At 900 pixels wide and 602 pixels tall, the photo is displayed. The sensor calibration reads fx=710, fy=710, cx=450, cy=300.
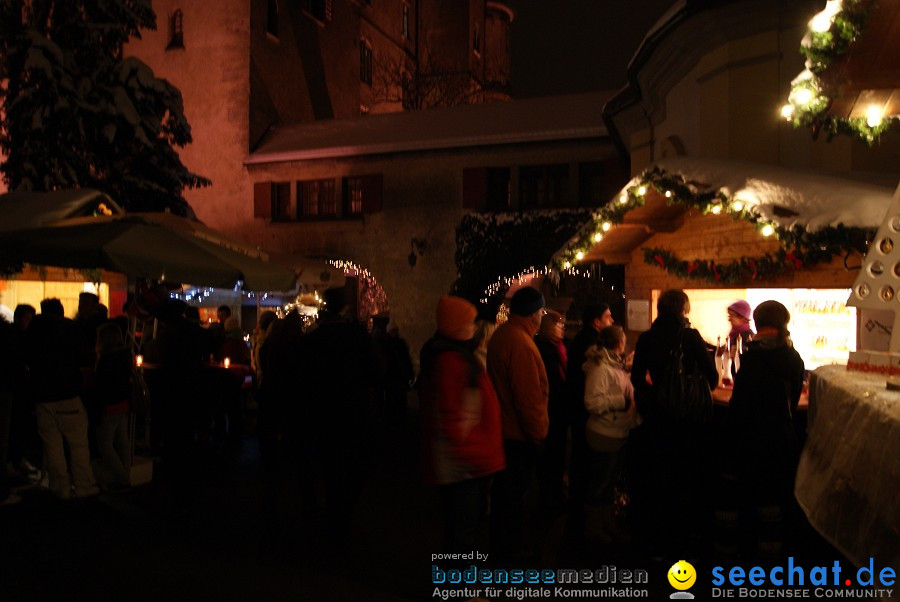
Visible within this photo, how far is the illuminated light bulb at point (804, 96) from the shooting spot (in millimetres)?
3715

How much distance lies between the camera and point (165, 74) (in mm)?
22500

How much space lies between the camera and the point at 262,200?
2044 centimetres

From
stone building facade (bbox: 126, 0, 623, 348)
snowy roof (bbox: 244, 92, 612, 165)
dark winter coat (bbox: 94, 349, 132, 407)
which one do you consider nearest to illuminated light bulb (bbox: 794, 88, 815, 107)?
dark winter coat (bbox: 94, 349, 132, 407)

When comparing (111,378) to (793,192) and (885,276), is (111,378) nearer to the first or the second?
(793,192)

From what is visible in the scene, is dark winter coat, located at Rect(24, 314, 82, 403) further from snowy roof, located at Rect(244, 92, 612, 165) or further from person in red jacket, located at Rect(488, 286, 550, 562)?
snowy roof, located at Rect(244, 92, 612, 165)

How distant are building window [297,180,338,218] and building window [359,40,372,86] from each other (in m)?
11.8

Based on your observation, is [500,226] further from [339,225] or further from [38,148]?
[38,148]

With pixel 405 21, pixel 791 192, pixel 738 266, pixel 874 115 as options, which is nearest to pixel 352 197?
pixel 738 266

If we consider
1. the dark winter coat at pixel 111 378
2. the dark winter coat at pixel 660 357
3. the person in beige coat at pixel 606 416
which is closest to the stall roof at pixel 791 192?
the dark winter coat at pixel 660 357

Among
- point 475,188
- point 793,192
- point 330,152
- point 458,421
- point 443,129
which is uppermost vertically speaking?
point 443,129

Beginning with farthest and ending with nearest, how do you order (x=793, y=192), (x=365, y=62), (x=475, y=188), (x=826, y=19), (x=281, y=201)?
1. (x=365, y=62)
2. (x=281, y=201)
3. (x=475, y=188)
4. (x=793, y=192)
5. (x=826, y=19)

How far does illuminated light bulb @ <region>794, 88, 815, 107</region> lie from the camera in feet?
12.2

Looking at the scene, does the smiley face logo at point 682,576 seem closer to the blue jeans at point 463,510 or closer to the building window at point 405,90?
the blue jeans at point 463,510

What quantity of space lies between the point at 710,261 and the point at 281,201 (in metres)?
15.2
